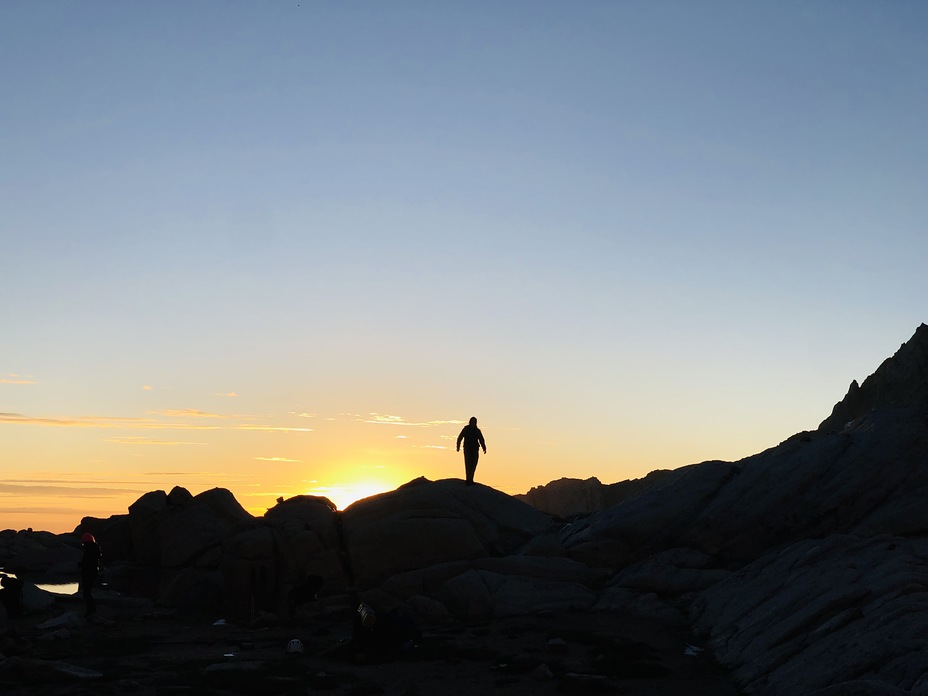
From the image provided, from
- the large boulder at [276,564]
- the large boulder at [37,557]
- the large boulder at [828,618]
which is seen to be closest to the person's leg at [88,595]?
the large boulder at [276,564]

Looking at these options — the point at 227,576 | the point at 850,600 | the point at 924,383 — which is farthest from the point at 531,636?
the point at 924,383

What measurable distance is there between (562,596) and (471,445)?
462 inches

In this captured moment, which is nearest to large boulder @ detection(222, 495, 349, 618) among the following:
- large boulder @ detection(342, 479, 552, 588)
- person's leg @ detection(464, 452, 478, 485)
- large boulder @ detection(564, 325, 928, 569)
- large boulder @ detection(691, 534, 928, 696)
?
large boulder @ detection(342, 479, 552, 588)

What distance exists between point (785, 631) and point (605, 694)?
456 cm

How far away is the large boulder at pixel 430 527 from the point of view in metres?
35.3

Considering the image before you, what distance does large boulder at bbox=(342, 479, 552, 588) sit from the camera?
35312mm

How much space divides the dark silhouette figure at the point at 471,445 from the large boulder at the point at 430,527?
2.63ft

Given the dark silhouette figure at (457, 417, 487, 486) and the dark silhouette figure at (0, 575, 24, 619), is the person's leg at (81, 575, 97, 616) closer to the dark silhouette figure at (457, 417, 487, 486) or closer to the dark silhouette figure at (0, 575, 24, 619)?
the dark silhouette figure at (0, 575, 24, 619)

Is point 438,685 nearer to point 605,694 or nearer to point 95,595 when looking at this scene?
point 605,694

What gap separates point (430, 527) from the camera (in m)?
36.0

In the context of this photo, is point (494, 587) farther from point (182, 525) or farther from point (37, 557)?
point (37, 557)

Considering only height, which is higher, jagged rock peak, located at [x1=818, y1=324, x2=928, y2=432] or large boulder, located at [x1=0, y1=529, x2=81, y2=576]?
jagged rock peak, located at [x1=818, y1=324, x2=928, y2=432]

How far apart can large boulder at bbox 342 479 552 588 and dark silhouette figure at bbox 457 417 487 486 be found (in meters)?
0.80

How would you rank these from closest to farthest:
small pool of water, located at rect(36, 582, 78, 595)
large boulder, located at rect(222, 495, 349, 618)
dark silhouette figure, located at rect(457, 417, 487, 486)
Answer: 1. large boulder, located at rect(222, 495, 349, 618)
2. dark silhouette figure, located at rect(457, 417, 487, 486)
3. small pool of water, located at rect(36, 582, 78, 595)
